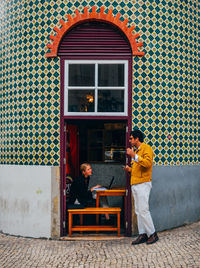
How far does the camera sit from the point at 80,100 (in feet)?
24.7

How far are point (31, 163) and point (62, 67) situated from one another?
78.7 inches

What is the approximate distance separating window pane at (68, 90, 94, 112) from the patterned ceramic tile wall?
254 mm

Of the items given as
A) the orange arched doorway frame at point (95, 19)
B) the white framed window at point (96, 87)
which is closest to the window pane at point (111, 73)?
the white framed window at point (96, 87)

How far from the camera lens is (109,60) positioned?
7492 millimetres

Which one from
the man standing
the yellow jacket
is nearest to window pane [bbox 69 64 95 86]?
the man standing

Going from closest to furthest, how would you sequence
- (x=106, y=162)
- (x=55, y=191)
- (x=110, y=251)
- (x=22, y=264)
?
(x=22, y=264)
(x=110, y=251)
(x=55, y=191)
(x=106, y=162)

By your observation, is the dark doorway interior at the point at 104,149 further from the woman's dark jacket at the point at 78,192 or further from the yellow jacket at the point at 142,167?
the yellow jacket at the point at 142,167

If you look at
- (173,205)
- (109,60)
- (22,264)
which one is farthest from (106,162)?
(22,264)

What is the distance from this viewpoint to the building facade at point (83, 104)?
7.48 metres

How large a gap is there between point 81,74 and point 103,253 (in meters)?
3.38

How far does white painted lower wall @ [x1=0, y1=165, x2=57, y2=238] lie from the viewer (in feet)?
24.5

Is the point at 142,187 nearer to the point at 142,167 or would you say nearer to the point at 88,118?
the point at 142,167

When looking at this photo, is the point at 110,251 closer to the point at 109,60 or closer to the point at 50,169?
the point at 50,169

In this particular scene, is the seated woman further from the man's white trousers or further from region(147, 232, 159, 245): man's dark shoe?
region(147, 232, 159, 245): man's dark shoe
